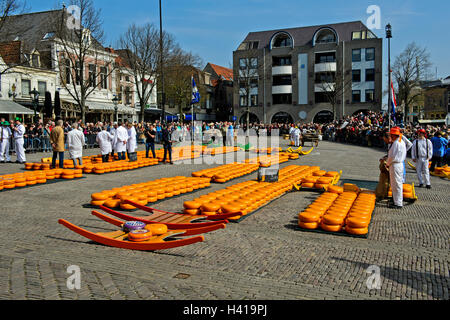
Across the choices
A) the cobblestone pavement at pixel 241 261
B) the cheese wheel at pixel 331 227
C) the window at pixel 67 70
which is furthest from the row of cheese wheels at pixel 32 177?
the window at pixel 67 70

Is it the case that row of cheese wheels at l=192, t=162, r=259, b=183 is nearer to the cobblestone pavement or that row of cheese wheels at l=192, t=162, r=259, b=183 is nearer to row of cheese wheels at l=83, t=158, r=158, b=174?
row of cheese wheels at l=83, t=158, r=158, b=174

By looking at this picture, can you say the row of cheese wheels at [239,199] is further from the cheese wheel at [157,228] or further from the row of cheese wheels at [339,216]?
the cheese wheel at [157,228]

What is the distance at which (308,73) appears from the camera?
6600 centimetres

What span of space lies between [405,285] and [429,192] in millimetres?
8919

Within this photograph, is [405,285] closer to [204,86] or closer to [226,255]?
[226,255]

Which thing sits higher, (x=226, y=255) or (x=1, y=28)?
(x=1, y=28)

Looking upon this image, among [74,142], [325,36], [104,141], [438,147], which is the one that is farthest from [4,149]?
[325,36]

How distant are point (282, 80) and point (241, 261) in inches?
2561

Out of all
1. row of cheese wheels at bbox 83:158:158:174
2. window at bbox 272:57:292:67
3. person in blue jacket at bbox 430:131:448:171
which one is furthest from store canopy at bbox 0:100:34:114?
window at bbox 272:57:292:67

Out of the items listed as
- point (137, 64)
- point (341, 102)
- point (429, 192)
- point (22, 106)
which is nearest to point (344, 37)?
point (341, 102)

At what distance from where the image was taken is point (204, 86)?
254 ft

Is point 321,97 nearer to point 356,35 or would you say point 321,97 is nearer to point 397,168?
point 356,35

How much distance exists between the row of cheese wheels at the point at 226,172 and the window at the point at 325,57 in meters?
52.7

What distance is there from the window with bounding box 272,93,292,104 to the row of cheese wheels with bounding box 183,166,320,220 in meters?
56.1
